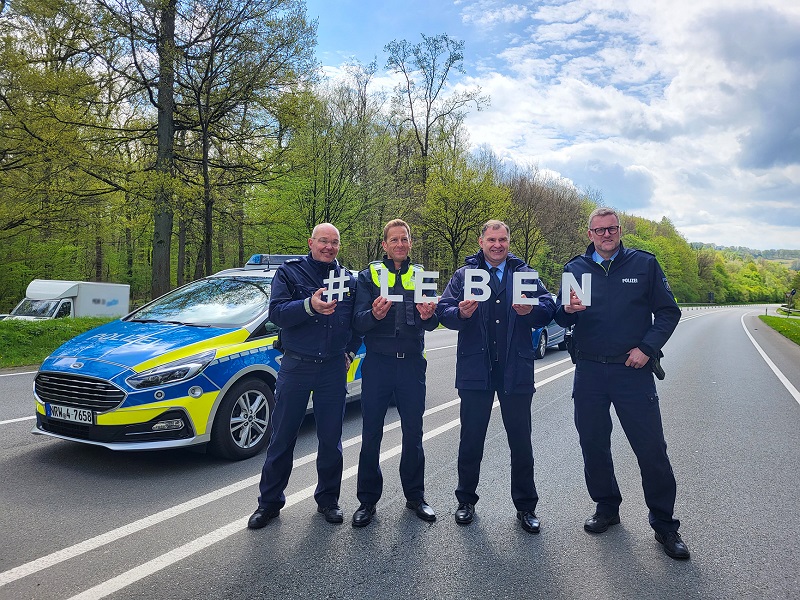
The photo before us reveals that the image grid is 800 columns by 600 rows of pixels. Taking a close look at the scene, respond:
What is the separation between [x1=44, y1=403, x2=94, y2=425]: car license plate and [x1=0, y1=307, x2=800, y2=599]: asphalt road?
1.52 feet

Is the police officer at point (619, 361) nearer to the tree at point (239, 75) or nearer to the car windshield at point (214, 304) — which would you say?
the car windshield at point (214, 304)

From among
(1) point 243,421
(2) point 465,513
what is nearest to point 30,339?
(1) point 243,421

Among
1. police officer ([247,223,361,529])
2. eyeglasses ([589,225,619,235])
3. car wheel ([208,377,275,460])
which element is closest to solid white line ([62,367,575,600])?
police officer ([247,223,361,529])

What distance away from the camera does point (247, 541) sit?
3.42m

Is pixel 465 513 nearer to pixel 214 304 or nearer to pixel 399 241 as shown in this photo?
pixel 399 241

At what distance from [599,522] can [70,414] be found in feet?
13.7

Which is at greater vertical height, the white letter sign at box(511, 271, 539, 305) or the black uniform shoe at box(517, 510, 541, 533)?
the white letter sign at box(511, 271, 539, 305)

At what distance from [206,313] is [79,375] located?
136cm

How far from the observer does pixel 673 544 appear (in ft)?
11.1

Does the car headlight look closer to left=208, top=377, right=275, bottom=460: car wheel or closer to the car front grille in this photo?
the car front grille

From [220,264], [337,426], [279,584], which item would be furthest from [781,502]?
[220,264]

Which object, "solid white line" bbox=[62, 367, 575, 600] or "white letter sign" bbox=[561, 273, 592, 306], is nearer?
"solid white line" bbox=[62, 367, 575, 600]

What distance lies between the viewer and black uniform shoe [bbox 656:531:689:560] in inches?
131

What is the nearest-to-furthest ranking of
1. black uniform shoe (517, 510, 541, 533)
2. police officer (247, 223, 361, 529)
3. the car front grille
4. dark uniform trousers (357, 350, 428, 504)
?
black uniform shoe (517, 510, 541, 533), police officer (247, 223, 361, 529), dark uniform trousers (357, 350, 428, 504), the car front grille
